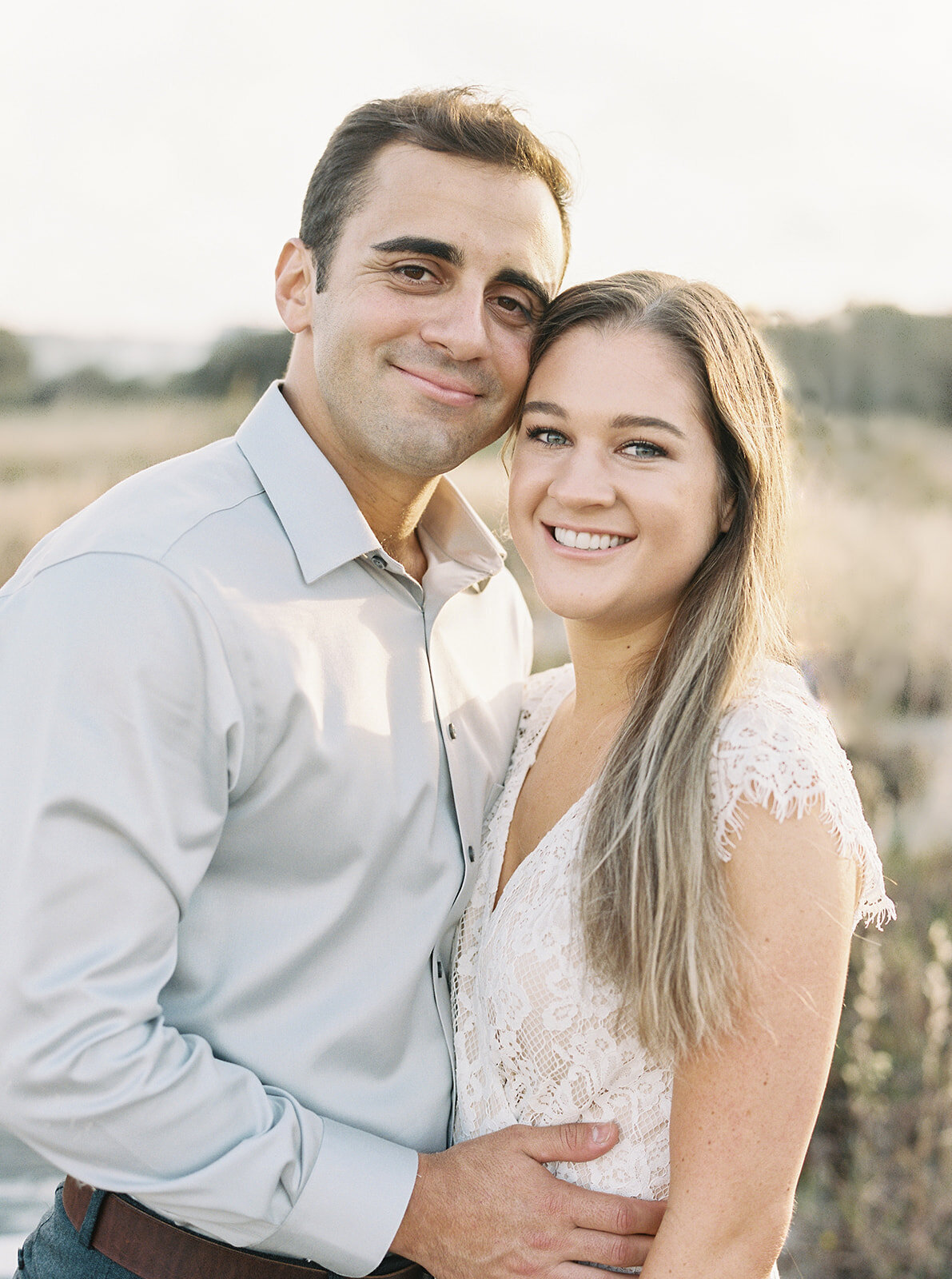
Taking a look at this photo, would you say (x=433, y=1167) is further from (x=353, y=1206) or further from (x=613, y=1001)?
(x=613, y=1001)

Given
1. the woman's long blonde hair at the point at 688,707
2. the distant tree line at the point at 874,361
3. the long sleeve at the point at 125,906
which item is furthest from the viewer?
the distant tree line at the point at 874,361

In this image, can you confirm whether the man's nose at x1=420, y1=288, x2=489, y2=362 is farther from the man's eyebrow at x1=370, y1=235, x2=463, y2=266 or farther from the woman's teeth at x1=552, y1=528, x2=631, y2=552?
the woman's teeth at x1=552, y1=528, x2=631, y2=552

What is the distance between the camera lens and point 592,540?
1639mm

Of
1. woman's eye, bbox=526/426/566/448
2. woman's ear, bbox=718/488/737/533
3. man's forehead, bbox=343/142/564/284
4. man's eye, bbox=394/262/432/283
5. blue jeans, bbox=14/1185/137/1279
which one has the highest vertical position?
man's forehead, bbox=343/142/564/284

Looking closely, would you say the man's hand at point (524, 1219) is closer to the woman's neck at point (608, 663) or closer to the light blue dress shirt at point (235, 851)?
the light blue dress shirt at point (235, 851)

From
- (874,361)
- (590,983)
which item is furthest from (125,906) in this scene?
(874,361)

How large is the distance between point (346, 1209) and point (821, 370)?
126 inches

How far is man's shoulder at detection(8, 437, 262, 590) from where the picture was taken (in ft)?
4.39

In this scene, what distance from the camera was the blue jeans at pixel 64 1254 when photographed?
1.43 m

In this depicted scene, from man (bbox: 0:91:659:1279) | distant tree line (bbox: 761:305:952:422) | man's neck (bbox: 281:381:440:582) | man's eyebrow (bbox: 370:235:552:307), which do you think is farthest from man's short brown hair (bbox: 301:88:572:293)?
distant tree line (bbox: 761:305:952:422)

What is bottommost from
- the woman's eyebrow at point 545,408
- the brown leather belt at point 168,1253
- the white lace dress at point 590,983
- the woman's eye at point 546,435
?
the brown leather belt at point 168,1253

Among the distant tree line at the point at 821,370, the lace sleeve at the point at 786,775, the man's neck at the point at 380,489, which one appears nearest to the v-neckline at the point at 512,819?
the lace sleeve at the point at 786,775

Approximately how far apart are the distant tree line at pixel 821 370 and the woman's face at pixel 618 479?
1.95 meters

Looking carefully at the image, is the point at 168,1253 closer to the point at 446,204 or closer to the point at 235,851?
the point at 235,851
